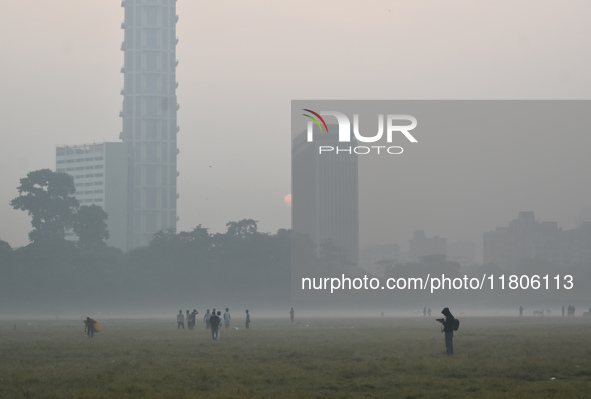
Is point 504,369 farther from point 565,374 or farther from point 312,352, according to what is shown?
point 312,352

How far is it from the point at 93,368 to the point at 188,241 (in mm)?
154164

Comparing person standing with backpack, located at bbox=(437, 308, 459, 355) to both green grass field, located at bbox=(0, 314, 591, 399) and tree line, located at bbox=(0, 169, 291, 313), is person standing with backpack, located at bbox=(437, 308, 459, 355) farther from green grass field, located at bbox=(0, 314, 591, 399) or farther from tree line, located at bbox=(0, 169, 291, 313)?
tree line, located at bbox=(0, 169, 291, 313)

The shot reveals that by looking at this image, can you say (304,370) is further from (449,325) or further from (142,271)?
(142,271)

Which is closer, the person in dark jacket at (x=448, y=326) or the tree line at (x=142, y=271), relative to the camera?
the person in dark jacket at (x=448, y=326)

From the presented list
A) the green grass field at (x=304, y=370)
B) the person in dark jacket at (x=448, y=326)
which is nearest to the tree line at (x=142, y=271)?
the green grass field at (x=304, y=370)

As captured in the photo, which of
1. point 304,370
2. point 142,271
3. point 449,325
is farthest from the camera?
point 142,271

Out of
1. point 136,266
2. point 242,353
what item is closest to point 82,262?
point 136,266

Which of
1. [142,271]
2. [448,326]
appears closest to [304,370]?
[448,326]

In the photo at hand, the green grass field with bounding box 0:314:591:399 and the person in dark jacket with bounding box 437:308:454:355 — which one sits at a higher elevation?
the person in dark jacket with bounding box 437:308:454:355

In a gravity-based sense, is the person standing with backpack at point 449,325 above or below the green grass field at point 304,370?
above

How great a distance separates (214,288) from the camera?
180500mm

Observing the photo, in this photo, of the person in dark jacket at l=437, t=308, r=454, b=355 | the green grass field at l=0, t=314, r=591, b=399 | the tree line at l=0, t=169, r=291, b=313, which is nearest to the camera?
the green grass field at l=0, t=314, r=591, b=399

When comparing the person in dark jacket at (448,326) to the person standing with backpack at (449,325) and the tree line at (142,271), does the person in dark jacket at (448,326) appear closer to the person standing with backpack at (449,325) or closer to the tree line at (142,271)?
the person standing with backpack at (449,325)

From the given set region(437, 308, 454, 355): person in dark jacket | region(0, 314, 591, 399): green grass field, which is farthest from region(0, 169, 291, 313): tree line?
region(437, 308, 454, 355): person in dark jacket
